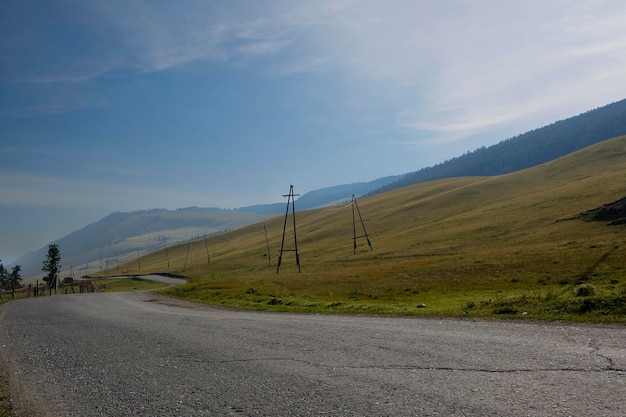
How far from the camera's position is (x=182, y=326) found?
70.7 feet

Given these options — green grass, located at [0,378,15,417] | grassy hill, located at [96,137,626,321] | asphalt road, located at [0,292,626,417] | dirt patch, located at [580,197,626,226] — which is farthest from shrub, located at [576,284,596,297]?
dirt patch, located at [580,197,626,226]

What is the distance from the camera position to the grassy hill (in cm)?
2503

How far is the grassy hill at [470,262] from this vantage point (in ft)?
82.1

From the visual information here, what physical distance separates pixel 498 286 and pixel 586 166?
453 ft

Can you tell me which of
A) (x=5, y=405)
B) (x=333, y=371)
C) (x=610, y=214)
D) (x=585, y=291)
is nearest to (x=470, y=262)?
(x=585, y=291)

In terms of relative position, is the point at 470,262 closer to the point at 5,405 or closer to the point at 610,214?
the point at 610,214

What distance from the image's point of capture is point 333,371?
11.7 metres

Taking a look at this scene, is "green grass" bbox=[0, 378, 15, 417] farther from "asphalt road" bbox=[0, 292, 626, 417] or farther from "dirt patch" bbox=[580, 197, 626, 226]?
"dirt patch" bbox=[580, 197, 626, 226]

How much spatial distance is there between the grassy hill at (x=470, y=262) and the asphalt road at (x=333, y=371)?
6088 millimetres

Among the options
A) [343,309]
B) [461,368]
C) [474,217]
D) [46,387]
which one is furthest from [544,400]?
[474,217]

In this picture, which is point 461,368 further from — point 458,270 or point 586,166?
point 586,166

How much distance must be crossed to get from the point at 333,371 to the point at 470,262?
43388 mm

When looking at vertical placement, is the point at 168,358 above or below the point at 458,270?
above

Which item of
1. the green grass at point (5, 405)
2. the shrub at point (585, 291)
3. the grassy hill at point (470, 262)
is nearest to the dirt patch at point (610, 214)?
the grassy hill at point (470, 262)
